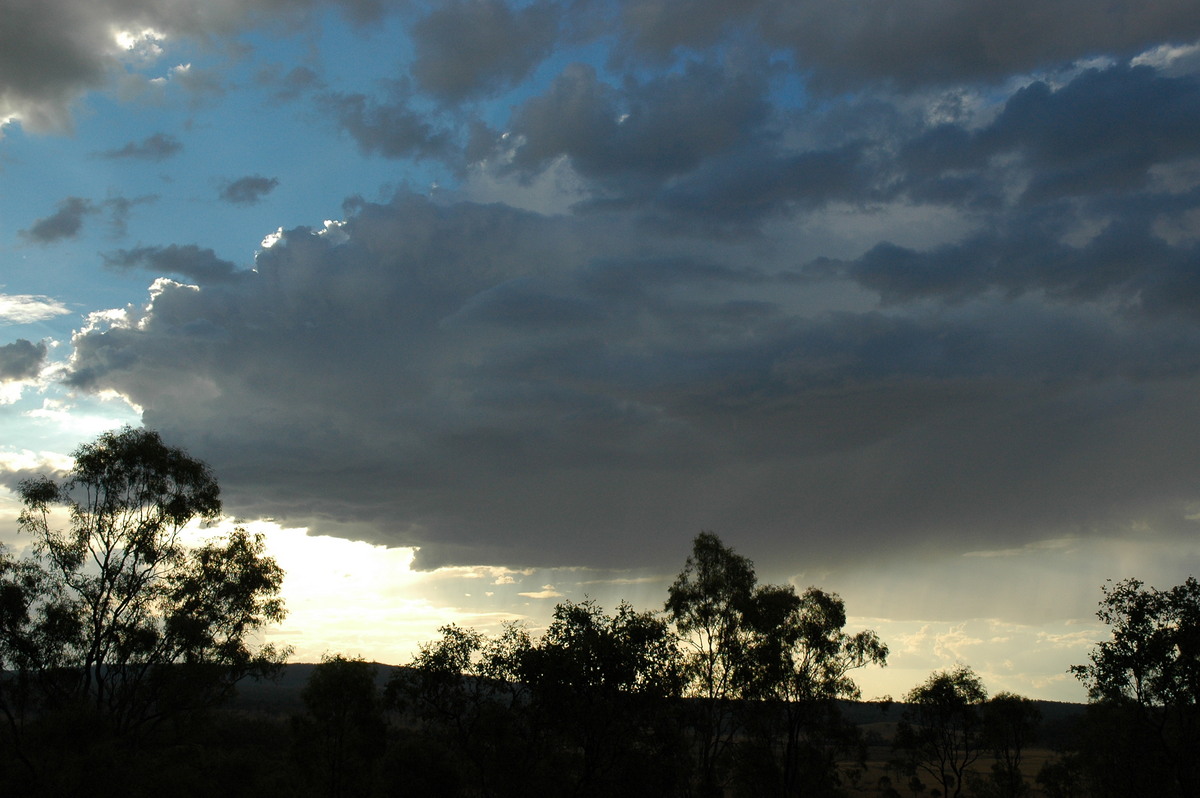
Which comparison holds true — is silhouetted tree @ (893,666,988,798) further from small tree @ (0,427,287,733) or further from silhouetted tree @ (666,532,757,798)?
small tree @ (0,427,287,733)

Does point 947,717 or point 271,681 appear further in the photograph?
point 947,717

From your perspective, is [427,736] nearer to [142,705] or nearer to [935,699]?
[142,705]

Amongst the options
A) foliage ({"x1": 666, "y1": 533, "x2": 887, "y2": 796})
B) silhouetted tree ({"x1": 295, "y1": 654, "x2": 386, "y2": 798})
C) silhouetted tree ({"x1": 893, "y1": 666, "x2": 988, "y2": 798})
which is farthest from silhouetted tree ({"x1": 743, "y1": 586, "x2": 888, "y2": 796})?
silhouetted tree ({"x1": 295, "y1": 654, "x2": 386, "y2": 798})

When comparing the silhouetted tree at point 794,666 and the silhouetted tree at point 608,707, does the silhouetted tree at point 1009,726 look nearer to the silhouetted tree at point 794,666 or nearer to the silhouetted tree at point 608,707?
the silhouetted tree at point 794,666

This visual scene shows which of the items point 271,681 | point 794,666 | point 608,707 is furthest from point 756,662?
point 271,681

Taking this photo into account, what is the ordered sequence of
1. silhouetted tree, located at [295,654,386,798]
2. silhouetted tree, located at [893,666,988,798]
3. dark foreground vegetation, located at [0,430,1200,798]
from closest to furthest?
dark foreground vegetation, located at [0,430,1200,798] → silhouetted tree, located at [295,654,386,798] → silhouetted tree, located at [893,666,988,798]

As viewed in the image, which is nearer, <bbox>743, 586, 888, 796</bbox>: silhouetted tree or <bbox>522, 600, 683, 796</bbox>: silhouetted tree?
<bbox>522, 600, 683, 796</bbox>: silhouetted tree

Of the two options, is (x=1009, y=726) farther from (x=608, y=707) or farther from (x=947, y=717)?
(x=608, y=707)

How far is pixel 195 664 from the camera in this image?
51.3 m

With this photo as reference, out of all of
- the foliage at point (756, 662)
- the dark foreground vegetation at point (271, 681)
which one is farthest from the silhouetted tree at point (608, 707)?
the foliage at point (756, 662)

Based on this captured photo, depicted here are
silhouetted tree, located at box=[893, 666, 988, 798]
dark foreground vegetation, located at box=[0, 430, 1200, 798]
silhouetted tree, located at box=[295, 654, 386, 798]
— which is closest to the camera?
dark foreground vegetation, located at box=[0, 430, 1200, 798]

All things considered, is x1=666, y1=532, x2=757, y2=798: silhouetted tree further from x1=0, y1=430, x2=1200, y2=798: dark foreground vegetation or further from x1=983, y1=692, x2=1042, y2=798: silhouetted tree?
x1=983, y1=692, x2=1042, y2=798: silhouetted tree

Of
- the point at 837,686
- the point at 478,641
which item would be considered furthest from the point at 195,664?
the point at 837,686

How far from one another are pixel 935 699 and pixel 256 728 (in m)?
118
